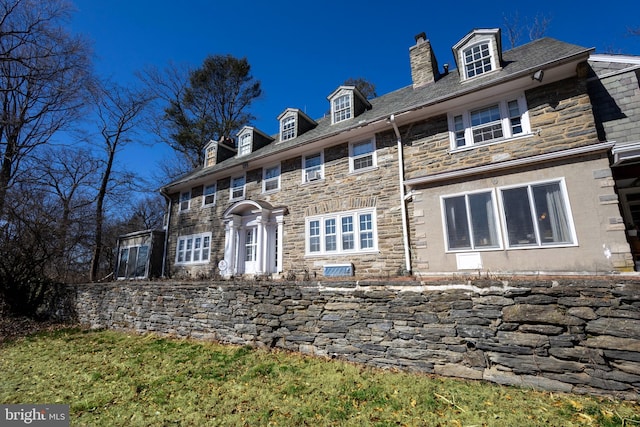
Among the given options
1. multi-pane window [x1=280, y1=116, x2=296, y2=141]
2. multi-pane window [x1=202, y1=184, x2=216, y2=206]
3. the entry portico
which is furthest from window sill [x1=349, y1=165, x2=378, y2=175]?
multi-pane window [x1=202, y1=184, x2=216, y2=206]

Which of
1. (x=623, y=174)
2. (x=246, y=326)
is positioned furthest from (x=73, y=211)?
(x=623, y=174)

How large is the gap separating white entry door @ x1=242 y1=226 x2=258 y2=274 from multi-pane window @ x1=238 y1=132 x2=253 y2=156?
457 centimetres

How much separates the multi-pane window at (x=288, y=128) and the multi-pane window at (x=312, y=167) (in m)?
2.44

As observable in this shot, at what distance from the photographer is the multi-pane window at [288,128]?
532 inches

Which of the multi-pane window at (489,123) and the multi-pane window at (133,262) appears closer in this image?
the multi-pane window at (489,123)

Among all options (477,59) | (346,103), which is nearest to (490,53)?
(477,59)

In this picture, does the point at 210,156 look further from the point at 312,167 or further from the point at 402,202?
the point at 402,202

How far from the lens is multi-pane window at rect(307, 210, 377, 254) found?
31.4 feet

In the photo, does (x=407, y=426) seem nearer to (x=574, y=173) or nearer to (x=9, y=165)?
(x=574, y=173)

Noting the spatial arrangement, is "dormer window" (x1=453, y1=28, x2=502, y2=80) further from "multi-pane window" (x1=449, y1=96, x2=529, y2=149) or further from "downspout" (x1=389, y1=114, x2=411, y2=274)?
"downspout" (x1=389, y1=114, x2=411, y2=274)

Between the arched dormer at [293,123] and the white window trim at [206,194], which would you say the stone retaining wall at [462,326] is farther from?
the arched dormer at [293,123]

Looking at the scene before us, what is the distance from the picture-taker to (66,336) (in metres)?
9.73

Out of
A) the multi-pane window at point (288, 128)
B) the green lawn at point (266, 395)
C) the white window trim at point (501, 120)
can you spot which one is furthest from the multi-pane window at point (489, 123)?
the multi-pane window at point (288, 128)

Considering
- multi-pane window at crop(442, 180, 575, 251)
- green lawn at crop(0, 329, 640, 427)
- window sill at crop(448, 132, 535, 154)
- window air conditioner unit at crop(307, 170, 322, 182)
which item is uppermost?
window air conditioner unit at crop(307, 170, 322, 182)
